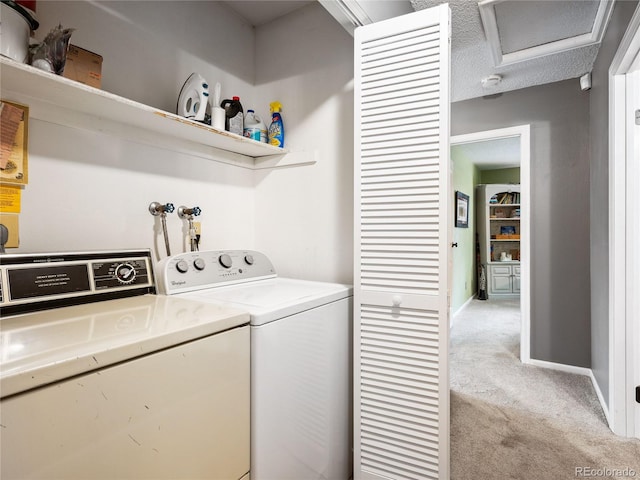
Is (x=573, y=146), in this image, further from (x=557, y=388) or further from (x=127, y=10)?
(x=127, y=10)

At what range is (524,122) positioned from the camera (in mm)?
2967

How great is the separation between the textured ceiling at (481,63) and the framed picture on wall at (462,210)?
1987 mm

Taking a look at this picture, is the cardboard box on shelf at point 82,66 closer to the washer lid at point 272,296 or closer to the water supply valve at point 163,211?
the water supply valve at point 163,211

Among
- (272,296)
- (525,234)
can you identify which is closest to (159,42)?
(272,296)

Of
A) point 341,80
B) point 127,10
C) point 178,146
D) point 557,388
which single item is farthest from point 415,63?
point 557,388

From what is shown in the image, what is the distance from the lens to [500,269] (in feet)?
20.0

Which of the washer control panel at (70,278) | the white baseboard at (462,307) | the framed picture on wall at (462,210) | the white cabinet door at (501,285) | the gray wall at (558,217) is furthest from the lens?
the white cabinet door at (501,285)

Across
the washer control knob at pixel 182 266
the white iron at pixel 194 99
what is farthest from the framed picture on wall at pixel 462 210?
the washer control knob at pixel 182 266

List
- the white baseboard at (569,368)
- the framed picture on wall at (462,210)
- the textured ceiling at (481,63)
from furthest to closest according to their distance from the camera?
the framed picture on wall at (462,210) → the white baseboard at (569,368) → the textured ceiling at (481,63)

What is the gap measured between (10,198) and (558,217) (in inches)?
137

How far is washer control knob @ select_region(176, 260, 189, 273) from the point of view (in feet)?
4.41

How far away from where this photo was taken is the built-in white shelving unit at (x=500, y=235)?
6.06 meters

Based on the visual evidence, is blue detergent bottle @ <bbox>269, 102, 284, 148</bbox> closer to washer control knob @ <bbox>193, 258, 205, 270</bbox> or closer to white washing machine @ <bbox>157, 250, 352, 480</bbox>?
white washing machine @ <bbox>157, 250, 352, 480</bbox>

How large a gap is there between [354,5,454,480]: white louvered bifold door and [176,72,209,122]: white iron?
2.22 ft
